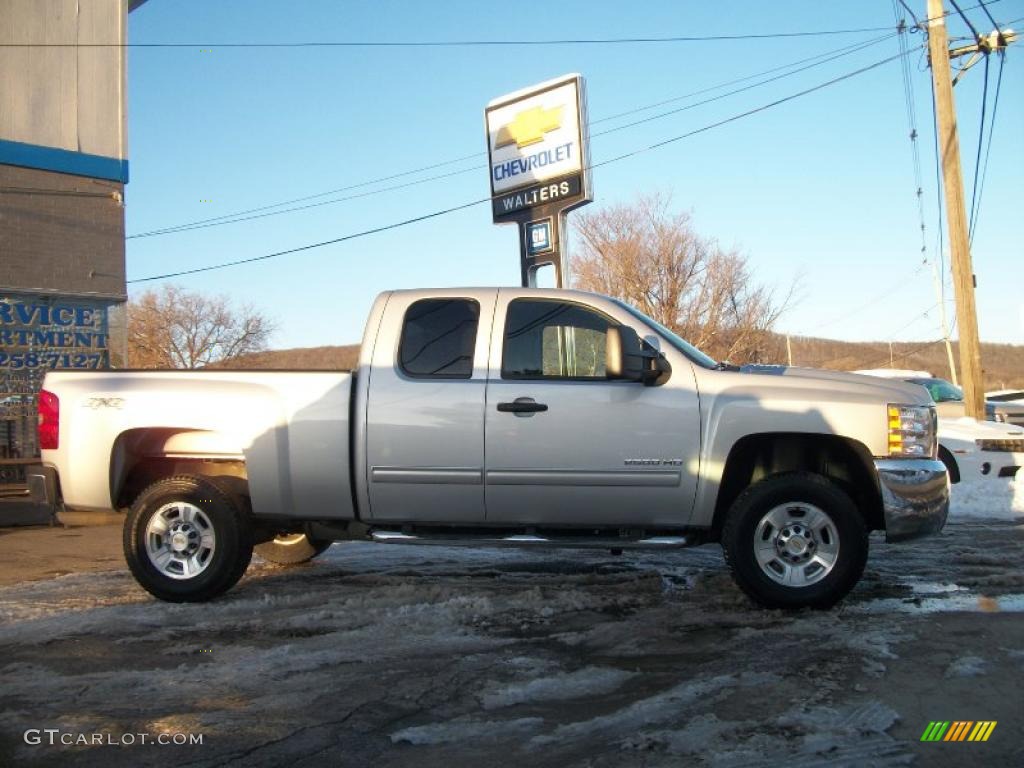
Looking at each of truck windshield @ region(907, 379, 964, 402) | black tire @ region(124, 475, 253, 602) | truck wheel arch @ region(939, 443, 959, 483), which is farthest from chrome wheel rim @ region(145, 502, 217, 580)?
truck windshield @ region(907, 379, 964, 402)

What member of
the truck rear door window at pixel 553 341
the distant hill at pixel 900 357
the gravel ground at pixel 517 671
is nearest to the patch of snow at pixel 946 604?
the gravel ground at pixel 517 671

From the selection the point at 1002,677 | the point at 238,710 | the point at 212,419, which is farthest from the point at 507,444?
the point at 1002,677

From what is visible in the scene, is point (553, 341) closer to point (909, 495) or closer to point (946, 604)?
point (909, 495)

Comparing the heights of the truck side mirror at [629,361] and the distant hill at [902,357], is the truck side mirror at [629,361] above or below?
below

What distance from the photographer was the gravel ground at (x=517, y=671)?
11.0 feet

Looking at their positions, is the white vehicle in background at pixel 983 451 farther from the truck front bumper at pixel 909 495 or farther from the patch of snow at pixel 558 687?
the patch of snow at pixel 558 687

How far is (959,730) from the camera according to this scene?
343 cm

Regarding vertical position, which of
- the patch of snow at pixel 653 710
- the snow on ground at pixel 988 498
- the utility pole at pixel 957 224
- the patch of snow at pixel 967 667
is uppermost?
the utility pole at pixel 957 224

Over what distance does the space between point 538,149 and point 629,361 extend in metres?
9.84

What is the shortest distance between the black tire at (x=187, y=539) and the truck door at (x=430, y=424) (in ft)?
3.20

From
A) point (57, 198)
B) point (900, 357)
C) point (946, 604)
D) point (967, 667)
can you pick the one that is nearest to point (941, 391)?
point (946, 604)

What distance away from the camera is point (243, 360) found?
35.4 metres

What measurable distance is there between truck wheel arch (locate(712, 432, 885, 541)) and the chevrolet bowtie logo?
386 inches

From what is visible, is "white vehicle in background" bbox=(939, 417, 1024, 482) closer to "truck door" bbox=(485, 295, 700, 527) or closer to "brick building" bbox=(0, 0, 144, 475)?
"truck door" bbox=(485, 295, 700, 527)
